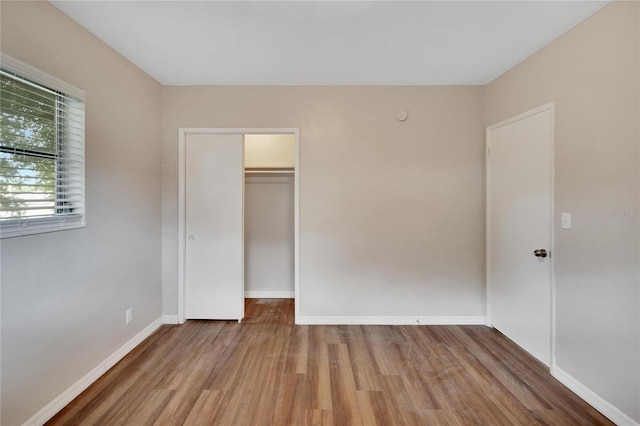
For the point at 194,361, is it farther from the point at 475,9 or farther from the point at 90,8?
the point at 475,9

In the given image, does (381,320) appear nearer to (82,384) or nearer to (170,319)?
(170,319)

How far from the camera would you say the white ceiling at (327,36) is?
1.73m

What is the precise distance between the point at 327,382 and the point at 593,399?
171cm

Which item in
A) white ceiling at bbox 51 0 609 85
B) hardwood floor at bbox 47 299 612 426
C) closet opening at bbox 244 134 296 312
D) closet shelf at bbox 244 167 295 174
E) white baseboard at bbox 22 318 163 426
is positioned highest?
white ceiling at bbox 51 0 609 85

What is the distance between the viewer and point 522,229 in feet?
7.75

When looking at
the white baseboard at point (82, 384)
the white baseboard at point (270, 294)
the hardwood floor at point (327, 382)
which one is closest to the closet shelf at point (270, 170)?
the white baseboard at point (270, 294)

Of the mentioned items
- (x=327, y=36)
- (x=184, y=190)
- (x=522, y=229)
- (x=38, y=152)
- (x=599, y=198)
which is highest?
(x=327, y=36)

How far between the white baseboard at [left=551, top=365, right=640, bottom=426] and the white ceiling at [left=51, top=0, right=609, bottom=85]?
2446mm

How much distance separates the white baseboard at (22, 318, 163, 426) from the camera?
1.58 meters

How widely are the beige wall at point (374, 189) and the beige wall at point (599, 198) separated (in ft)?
2.91

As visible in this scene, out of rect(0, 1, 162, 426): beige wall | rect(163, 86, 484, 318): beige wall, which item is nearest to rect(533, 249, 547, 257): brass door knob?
rect(163, 86, 484, 318): beige wall

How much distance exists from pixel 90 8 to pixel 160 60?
641 mm

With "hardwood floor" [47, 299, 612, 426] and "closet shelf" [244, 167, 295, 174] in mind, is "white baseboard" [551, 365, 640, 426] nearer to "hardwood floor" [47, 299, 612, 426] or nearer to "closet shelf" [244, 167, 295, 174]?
"hardwood floor" [47, 299, 612, 426]

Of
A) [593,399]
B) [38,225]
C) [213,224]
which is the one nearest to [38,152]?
[38,225]
